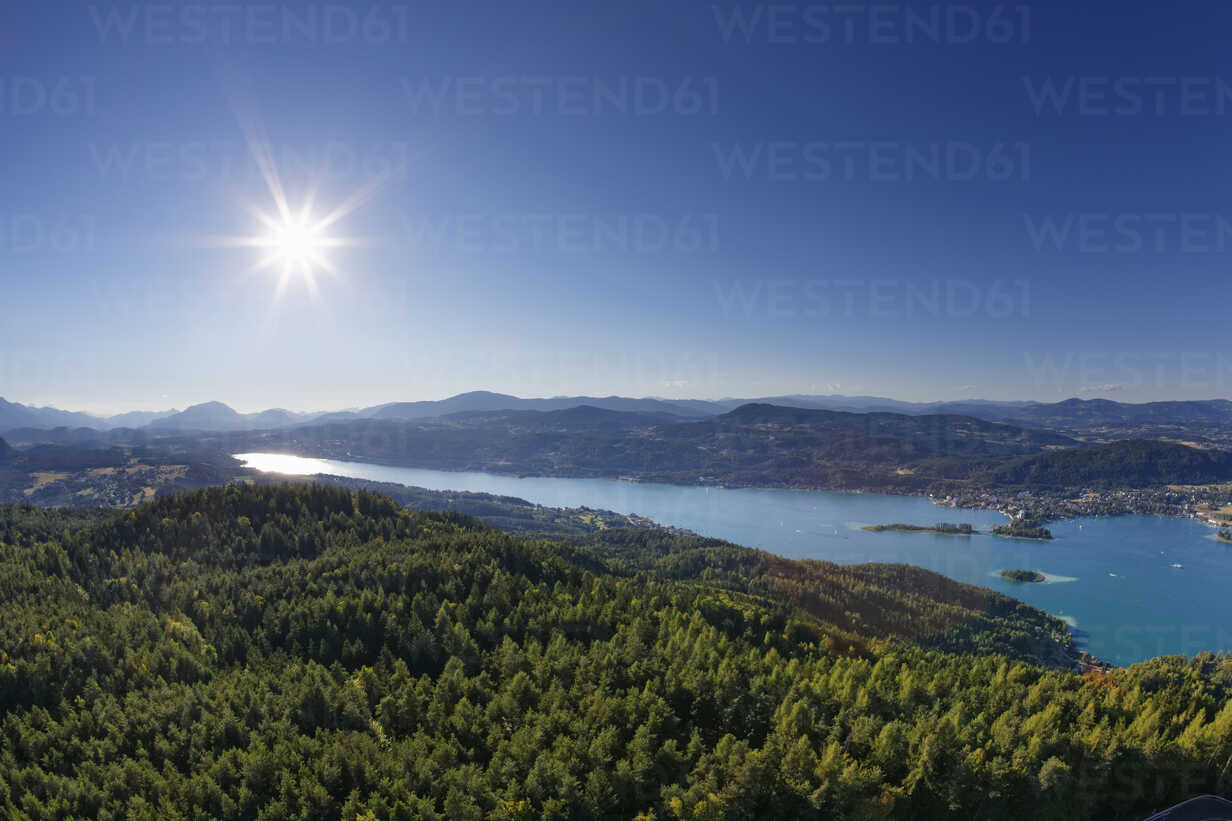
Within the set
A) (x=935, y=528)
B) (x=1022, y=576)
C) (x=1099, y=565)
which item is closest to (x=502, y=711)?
(x=1022, y=576)

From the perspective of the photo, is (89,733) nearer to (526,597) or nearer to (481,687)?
(481,687)

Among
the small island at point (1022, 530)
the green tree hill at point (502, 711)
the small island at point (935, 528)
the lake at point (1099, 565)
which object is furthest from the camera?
the small island at point (935, 528)

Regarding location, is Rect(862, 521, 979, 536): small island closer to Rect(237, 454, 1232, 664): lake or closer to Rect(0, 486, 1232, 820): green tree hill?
Rect(237, 454, 1232, 664): lake

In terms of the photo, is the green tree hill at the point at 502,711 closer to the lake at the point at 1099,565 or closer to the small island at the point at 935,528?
the lake at the point at 1099,565

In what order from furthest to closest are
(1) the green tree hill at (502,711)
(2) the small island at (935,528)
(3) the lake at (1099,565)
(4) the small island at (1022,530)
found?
(2) the small island at (935,528) < (4) the small island at (1022,530) < (3) the lake at (1099,565) < (1) the green tree hill at (502,711)

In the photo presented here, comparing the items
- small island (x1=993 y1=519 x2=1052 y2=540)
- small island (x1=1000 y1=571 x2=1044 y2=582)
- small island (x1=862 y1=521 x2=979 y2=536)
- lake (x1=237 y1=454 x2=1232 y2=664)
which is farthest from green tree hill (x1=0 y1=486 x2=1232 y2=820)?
small island (x1=993 y1=519 x2=1052 y2=540)

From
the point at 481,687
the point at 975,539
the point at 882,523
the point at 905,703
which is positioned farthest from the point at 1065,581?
the point at 481,687

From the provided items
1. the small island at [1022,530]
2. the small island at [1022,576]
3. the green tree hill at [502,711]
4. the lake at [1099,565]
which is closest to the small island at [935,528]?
the lake at [1099,565]

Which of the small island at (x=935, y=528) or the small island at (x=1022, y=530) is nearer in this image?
the small island at (x=1022, y=530)
